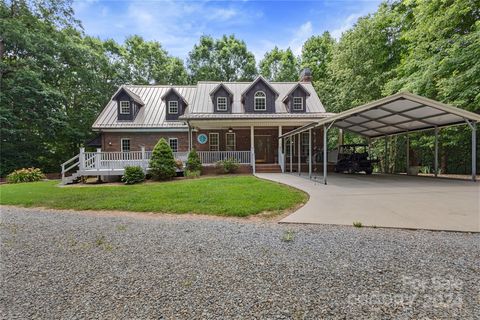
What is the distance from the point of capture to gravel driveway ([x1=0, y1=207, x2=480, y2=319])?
255cm

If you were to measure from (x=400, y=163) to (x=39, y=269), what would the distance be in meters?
21.7

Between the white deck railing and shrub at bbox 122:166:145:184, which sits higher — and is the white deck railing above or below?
above

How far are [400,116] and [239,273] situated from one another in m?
12.7

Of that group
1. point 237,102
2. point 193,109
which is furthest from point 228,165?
point 237,102

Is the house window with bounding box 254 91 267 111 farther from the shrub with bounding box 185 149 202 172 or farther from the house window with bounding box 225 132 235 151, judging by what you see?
the shrub with bounding box 185 149 202 172

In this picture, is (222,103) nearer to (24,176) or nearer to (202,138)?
(202,138)

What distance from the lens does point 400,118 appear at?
42.3 feet

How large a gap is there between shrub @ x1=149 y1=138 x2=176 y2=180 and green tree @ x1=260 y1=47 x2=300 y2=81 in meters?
23.5

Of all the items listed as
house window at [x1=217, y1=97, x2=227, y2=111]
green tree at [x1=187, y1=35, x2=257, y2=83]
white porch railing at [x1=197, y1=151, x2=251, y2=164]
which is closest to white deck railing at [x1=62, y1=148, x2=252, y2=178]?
white porch railing at [x1=197, y1=151, x2=251, y2=164]

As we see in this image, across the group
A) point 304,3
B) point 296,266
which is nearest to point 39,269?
point 296,266

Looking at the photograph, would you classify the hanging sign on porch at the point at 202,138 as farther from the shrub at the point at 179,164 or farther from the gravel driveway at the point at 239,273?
the gravel driveway at the point at 239,273

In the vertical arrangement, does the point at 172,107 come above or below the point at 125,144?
above

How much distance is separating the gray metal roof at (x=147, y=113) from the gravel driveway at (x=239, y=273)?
13.7 meters

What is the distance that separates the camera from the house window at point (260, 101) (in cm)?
1839
